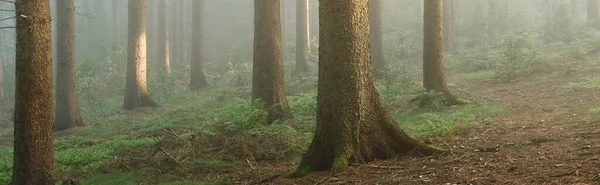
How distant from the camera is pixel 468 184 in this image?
20.3ft

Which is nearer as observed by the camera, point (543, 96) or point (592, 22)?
point (543, 96)

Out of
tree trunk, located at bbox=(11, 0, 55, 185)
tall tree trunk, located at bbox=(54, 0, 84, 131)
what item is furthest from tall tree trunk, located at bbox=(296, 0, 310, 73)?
tree trunk, located at bbox=(11, 0, 55, 185)

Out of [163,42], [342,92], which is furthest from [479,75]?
[163,42]

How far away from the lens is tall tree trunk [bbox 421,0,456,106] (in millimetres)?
15453

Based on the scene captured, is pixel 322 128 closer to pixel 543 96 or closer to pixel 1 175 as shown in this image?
pixel 1 175

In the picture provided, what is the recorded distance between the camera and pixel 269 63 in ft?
47.5

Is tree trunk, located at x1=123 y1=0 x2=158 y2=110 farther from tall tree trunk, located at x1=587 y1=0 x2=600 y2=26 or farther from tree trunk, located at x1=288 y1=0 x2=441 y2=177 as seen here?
tall tree trunk, located at x1=587 y1=0 x2=600 y2=26

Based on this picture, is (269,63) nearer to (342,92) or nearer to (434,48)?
(434,48)

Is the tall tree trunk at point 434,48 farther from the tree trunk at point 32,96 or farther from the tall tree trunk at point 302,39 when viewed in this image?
the tall tree trunk at point 302,39

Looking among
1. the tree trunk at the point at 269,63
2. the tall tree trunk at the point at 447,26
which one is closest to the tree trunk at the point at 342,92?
the tree trunk at the point at 269,63

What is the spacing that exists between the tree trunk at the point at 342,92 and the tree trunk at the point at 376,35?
1543cm

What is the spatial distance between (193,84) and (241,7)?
1091 inches

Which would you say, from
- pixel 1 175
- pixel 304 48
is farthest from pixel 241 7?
pixel 1 175

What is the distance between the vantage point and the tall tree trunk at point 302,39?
92.9ft
